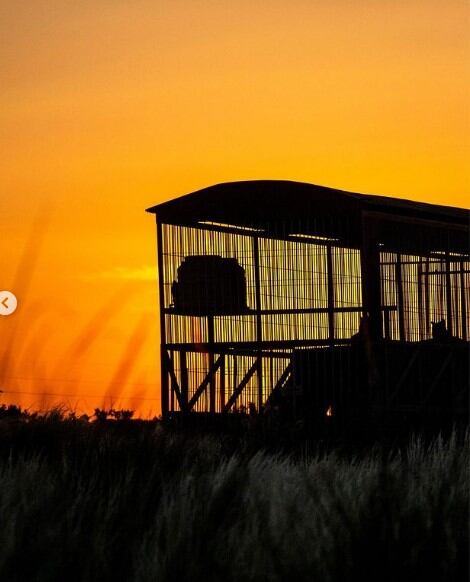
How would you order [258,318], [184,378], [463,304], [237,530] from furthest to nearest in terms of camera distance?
[463,304]
[184,378]
[258,318]
[237,530]

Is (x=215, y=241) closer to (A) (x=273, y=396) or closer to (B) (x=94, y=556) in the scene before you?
(A) (x=273, y=396)

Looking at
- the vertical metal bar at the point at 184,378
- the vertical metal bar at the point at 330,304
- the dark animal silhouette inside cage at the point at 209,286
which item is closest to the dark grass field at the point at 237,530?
the vertical metal bar at the point at 330,304

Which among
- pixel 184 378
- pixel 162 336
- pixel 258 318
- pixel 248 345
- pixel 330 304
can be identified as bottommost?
pixel 184 378

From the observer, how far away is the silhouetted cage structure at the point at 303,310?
14102mm

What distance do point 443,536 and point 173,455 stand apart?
355 cm

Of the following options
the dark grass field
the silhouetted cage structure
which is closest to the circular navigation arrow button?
the dark grass field

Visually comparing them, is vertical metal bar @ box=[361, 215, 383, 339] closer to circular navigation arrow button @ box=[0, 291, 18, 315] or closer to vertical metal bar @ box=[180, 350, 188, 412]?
vertical metal bar @ box=[180, 350, 188, 412]

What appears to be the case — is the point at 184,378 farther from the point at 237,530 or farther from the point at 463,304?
the point at 237,530

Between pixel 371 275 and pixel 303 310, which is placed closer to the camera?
pixel 371 275

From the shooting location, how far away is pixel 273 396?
14.8 meters

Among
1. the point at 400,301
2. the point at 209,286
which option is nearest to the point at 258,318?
the point at 209,286

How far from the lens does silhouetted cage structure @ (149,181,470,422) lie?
1410 centimetres

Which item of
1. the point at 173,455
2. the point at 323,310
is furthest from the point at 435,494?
the point at 323,310

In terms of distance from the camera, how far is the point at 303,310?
14242mm
